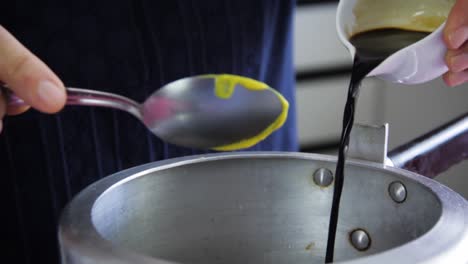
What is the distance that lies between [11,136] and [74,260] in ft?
1.27

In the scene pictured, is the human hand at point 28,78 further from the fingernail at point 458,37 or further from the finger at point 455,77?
the finger at point 455,77

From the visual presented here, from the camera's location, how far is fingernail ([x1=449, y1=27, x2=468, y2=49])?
576mm

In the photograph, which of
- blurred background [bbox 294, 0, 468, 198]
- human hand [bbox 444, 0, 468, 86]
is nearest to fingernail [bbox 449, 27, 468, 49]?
human hand [bbox 444, 0, 468, 86]

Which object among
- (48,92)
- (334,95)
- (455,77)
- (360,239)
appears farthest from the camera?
(334,95)

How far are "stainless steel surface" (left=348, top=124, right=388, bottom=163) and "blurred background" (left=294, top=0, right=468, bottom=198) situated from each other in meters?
1.40

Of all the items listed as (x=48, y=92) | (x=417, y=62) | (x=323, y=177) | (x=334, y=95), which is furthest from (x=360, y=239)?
(x=334, y=95)

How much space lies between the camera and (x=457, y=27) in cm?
58

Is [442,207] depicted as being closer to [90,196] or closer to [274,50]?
[90,196]

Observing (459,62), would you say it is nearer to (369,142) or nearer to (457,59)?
(457,59)

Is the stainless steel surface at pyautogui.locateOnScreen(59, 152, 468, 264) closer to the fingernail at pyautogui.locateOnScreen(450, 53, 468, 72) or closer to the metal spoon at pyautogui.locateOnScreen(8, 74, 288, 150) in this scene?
the metal spoon at pyautogui.locateOnScreen(8, 74, 288, 150)

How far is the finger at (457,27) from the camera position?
575mm

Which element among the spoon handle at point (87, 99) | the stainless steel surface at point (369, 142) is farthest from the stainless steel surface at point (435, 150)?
the spoon handle at point (87, 99)

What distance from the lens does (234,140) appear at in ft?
1.99

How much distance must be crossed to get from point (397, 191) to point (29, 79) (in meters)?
0.29
